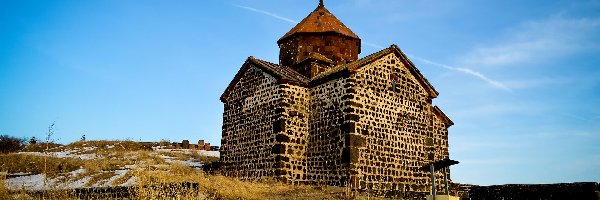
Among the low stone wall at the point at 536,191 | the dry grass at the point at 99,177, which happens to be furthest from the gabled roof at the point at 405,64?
the dry grass at the point at 99,177

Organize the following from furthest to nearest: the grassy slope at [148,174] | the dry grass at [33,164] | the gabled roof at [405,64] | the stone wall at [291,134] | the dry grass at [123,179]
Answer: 1. the dry grass at [33,164]
2. the gabled roof at [405,64]
3. the stone wall at [291,134]
4. the dry grass at [123,179]
5. the grassy slope at [148,174]

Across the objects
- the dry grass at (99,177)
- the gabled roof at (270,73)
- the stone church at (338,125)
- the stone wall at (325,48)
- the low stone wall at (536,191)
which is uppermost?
the stone wall at (325,48)

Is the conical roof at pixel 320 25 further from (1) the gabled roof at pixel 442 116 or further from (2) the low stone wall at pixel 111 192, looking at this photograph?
(2) the low stone wall at pixel 111 192

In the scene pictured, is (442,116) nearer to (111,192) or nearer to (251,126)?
(251,126)

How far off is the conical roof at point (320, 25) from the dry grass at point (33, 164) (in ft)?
36.4

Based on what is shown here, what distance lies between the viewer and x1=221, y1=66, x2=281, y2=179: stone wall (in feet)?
55.7

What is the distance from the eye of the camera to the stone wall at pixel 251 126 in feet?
55.7

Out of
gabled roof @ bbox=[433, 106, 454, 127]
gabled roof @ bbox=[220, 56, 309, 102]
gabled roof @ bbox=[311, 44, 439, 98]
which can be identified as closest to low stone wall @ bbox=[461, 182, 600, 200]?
gabled roof @ bbox=[433, 106, 454, 127]

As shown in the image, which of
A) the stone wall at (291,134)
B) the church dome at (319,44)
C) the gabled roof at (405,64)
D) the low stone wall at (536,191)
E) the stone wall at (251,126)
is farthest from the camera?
the church dome at (319,44)

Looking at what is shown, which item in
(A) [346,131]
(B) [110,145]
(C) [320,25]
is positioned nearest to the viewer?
(A) [346,131]

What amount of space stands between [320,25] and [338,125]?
721 centimetres

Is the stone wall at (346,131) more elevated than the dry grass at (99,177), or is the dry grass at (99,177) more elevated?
the stone wall at (346,131)

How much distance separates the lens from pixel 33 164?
1891 cm

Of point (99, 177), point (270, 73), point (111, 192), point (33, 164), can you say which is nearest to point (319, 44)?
point (270, 73)
